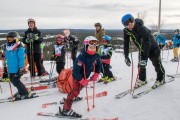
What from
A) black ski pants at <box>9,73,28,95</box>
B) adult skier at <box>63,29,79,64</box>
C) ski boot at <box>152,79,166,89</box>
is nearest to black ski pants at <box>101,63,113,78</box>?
adult skier at <box>63,29,79,64</box>

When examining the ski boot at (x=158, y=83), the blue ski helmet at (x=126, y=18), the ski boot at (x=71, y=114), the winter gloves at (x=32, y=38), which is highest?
the blue ski helmet at (x=126, y=18)

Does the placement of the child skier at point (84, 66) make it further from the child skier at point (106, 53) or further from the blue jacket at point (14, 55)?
the child skier at point (106, 53)

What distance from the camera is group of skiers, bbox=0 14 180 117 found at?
217 inches

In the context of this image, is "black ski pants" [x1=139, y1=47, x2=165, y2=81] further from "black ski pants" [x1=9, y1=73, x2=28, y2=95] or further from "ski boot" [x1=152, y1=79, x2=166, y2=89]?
"black ski pants" [x1=9, y1=73, x2=28, y2=95]

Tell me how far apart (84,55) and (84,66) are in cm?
24

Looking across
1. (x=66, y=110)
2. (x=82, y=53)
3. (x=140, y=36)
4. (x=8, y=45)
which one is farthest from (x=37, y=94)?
(x=140, y=36)

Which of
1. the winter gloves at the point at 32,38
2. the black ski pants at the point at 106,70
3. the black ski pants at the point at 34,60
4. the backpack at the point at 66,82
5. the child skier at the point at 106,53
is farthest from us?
the black ski pants at the point at 34,60

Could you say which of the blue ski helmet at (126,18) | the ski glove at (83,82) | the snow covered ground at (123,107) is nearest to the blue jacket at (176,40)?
the snow covered ground at (123,107)

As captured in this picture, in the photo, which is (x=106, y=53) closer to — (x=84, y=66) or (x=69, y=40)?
(x=69, y=40)

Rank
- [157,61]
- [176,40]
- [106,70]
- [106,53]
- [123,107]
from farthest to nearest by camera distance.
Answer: [176,40] < [106,70] < [106,53] < [157,61] < [123,107]

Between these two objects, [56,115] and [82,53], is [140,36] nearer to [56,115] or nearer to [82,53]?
[82,53]

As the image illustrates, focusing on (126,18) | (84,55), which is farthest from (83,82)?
(126,18)

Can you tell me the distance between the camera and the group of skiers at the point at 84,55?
552 cm

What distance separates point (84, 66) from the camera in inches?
219
